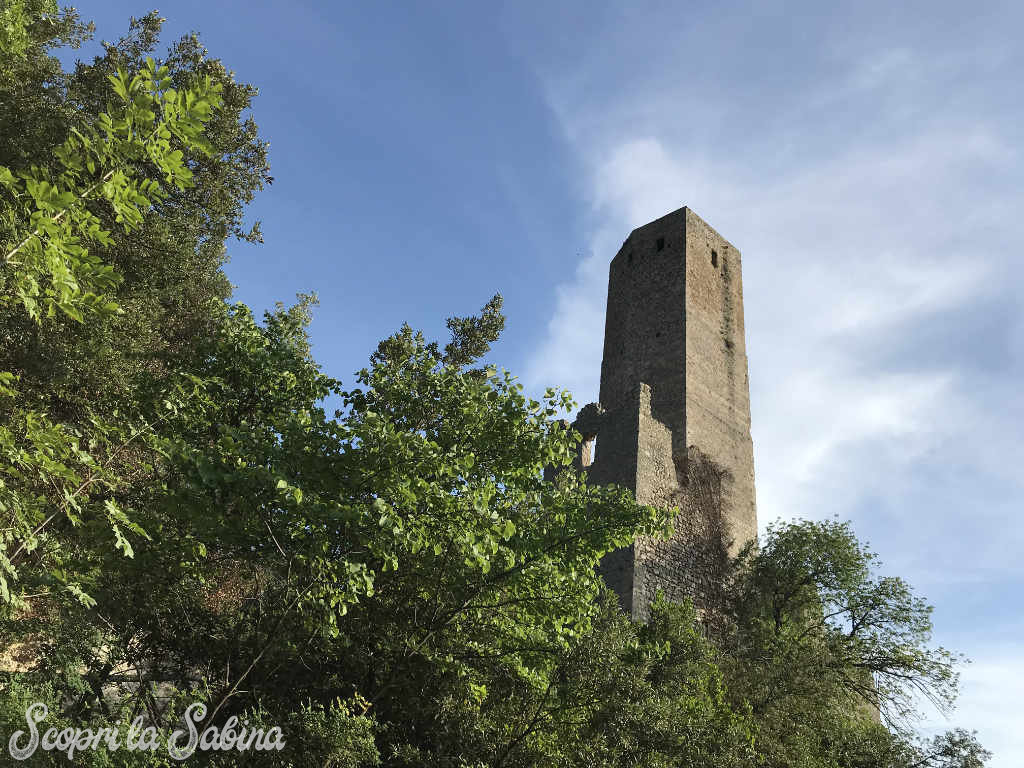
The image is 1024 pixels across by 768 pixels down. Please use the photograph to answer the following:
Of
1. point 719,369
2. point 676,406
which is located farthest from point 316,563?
point 719,369

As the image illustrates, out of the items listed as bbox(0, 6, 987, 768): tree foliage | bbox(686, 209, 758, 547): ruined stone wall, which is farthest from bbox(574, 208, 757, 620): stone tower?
bbox(0, 6, 987, 768): tree foliage

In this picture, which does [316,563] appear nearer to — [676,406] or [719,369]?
[676,406]

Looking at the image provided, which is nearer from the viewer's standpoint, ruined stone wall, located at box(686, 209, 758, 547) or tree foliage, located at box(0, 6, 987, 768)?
tree foliage, located at box(0, 6, 987, 768)

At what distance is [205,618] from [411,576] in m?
2.54

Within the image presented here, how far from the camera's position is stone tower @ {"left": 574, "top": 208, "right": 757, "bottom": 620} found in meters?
18.1

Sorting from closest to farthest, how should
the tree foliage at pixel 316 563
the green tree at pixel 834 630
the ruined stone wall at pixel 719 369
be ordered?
the tree foliage at pixel 316 563
the green tree at pixel 834 630
the ruined stone wall at pixel 719 369

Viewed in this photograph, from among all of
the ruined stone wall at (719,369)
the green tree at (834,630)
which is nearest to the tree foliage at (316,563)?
the green tree at (834,630)

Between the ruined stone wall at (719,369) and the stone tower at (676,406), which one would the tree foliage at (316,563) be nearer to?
the stone tower at (676,406)

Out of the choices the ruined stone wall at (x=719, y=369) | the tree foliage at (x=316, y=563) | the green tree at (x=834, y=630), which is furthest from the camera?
the ruined stone wall at (x=719, y=369)

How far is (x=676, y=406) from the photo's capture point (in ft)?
69.3

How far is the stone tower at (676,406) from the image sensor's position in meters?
18.1

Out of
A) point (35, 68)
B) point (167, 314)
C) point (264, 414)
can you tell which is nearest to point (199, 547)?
point (264, 414)

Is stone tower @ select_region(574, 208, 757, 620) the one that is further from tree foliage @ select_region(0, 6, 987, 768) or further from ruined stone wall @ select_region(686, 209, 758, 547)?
tree foliage @ select_region(0, 6, 987, 768)

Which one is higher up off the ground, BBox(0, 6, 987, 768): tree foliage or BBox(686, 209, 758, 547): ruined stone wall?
BBox(686, 209, 758, 547): ruined stone wall
